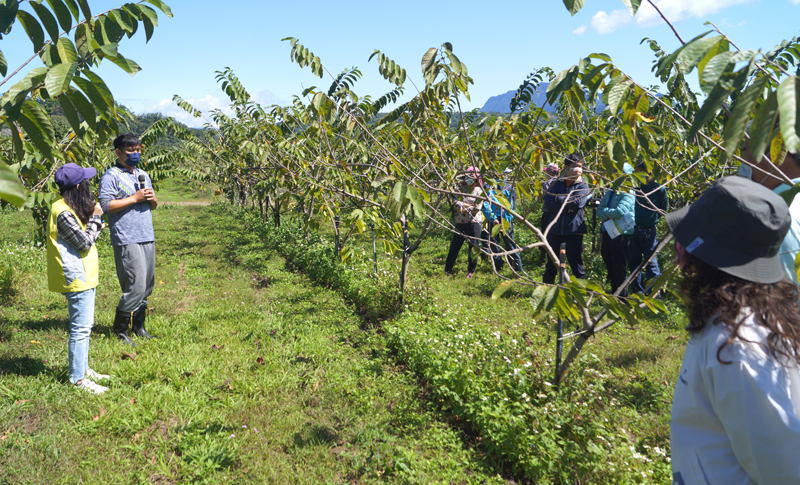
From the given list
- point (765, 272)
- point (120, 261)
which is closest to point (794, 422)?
point (765, 272)

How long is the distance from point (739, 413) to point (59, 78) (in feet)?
6.66

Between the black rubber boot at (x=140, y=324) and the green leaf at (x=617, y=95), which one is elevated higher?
the green leaf at (x=617, y=95)

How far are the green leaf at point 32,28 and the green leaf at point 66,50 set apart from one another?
0.71 ft

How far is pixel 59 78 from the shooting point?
52.5 inches

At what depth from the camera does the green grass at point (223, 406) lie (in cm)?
295

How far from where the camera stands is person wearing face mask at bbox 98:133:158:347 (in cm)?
433

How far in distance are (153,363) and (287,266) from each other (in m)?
4.55

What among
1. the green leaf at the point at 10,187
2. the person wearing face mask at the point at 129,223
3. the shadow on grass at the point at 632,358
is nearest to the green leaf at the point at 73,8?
the green leaf at the point at 10,187

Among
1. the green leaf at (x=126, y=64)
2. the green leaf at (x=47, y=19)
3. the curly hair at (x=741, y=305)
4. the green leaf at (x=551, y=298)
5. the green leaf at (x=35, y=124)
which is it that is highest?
the green leaf at (x=47, y=19)

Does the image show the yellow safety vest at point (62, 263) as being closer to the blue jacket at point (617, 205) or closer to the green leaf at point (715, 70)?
the green leaf at point (715, 70)

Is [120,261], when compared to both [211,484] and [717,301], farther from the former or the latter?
[717,301]

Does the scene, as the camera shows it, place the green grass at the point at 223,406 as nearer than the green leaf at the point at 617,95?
No


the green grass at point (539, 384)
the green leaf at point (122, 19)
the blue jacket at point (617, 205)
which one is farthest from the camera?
the blue jacket at point (617, 205)

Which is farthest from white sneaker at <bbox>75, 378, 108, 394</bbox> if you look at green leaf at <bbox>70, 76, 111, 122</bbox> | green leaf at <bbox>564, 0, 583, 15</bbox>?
green leaf at <bbox>564, 0, 583, 15</bbox>
